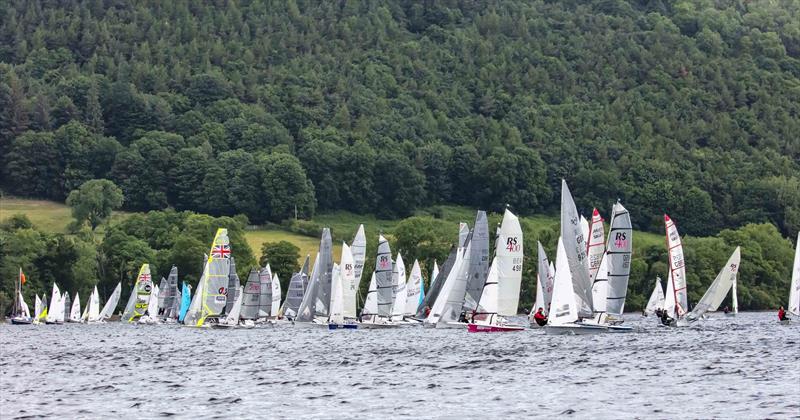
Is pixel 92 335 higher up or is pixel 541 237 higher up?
pixel 541 237

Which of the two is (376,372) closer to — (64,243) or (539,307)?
(539,307)

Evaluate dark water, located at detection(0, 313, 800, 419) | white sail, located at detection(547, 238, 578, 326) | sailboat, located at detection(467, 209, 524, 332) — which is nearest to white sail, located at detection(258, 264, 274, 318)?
dark water, located at detection(0, 313, 800, 419)

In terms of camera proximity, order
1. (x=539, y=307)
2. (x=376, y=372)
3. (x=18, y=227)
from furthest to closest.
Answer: (x=18, y=227)
(x=539, y=307)
(x=376, y=372)

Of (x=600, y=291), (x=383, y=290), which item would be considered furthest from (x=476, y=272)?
(x=383, y=290)

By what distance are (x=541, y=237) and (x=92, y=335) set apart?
66.1m

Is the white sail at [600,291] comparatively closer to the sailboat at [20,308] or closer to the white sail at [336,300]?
the white sail at [336,300]

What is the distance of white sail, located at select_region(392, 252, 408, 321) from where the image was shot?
98.5 m

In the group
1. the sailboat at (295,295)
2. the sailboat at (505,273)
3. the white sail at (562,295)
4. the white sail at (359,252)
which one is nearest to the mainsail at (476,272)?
the sailboat at (505,273)

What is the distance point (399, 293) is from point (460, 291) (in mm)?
18595

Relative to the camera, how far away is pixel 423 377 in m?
51.2

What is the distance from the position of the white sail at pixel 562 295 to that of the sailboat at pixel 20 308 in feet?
247

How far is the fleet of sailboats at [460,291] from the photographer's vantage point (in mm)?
72375

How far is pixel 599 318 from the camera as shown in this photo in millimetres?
73062

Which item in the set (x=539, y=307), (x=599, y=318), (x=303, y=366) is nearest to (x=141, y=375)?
(x=303, y=366)
